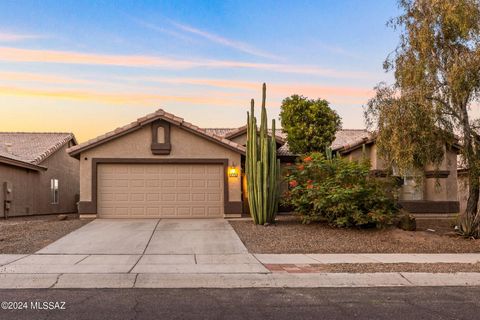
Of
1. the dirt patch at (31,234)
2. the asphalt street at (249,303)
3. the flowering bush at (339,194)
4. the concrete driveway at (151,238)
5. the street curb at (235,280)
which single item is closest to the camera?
the asphalt street at (249,303)

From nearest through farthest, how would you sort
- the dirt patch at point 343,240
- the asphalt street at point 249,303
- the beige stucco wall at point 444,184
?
the asphalt street at point 249,303 → the dirt patch at point 343,240 → the beige stucco wall at point 444,184

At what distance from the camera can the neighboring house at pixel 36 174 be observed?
22.0 meters

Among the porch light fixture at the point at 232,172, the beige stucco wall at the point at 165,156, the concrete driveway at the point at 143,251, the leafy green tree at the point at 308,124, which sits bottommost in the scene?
the concrete driveway at the point at 143,251

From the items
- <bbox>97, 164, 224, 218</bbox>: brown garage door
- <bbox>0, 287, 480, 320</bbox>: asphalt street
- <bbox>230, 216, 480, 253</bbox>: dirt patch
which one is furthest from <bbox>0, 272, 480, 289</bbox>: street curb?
<bbox>97, 164, 224, 218</bbox>: brown garage door

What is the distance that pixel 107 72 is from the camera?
63.9ft

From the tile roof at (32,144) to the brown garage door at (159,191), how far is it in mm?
6476

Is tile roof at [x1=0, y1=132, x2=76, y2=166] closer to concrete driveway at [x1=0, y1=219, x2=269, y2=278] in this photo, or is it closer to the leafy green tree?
Result: concrete driveway at [x1=0, y1=219, x2=269, y2=278]

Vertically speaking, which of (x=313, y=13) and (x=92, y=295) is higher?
(x=313, y=13)

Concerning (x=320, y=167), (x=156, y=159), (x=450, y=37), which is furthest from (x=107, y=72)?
(x=450, y=37)

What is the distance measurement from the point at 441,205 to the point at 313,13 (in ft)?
33.4

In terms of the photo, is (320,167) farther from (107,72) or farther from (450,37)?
(107,72)

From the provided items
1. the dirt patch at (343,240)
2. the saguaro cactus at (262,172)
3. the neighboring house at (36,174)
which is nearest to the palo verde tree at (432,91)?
the dirt patch at (343,240)

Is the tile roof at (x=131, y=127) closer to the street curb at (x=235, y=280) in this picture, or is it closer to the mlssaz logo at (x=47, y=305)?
the street curb at (x=235, y=280)

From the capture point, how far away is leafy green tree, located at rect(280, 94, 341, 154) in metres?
21.4
